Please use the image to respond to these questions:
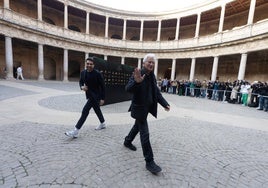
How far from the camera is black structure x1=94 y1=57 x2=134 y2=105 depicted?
865cm

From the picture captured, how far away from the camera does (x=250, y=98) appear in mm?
12172

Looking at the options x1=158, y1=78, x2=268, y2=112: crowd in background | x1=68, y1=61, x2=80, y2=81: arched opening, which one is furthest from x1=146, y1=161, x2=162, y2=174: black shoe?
x1=68, y1=61, x2=80, y2=81: arched opening

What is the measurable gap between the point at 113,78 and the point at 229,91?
35.5 ft

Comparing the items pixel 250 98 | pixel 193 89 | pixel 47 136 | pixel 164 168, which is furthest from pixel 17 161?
pixel 193 89

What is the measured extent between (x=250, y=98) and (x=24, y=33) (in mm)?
24886

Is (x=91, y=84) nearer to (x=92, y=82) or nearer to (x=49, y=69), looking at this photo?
(x=92, y=82)

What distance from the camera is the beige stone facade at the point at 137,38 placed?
17.9m

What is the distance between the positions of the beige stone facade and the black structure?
14917 mm

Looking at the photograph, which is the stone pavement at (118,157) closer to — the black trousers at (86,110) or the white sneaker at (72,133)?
the white sneaker at (72,133)

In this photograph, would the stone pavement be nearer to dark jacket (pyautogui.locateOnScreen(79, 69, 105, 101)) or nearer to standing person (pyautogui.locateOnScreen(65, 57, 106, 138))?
standing person (pyautogui.locateOnScreen(65, 57, 106, 138))

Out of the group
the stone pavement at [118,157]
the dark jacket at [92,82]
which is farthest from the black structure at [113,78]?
the dark jacket at [92,82]

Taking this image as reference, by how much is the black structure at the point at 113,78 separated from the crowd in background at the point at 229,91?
363 inches

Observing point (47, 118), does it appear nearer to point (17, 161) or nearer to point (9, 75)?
point (17, 161)

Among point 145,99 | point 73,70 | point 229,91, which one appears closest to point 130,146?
point 145,99
